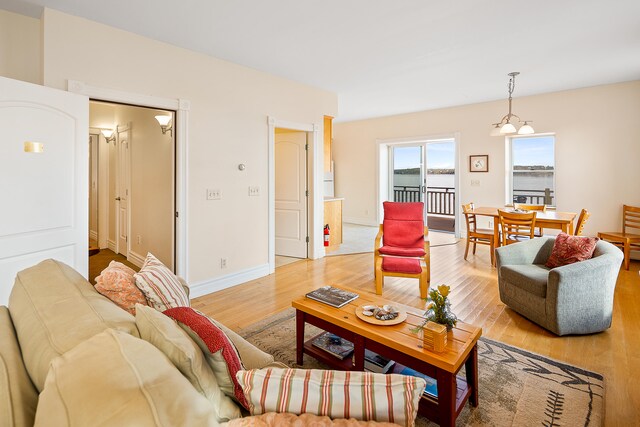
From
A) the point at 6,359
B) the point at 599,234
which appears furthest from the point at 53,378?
the point at 599,234

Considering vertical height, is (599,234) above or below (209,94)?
below

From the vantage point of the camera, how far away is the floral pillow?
154 centimetres

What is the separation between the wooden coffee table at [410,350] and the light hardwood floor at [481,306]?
0.82 m

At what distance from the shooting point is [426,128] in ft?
23.6

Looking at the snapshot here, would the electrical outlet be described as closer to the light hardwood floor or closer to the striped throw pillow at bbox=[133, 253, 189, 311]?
the light hardwood floor

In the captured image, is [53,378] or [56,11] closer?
[53,378]

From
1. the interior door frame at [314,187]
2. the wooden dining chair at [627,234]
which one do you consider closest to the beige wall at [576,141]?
the wooden dining chair at [627,234]

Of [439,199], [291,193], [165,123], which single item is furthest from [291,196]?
[439,199]

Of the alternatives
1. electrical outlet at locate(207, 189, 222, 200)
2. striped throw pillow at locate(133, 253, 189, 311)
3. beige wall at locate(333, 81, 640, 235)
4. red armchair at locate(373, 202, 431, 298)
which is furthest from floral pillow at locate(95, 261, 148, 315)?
beige wall at locate(333, 81, 640, 235)

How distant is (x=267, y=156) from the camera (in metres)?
4.45

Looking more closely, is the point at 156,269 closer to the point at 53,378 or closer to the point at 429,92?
the point at 53,378

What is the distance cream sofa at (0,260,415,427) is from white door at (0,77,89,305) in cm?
160

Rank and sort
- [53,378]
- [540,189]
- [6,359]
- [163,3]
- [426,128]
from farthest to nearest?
[426,128] → [540,189] → [163,3] → [6,359] → [53,378]

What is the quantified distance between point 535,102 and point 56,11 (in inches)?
264
